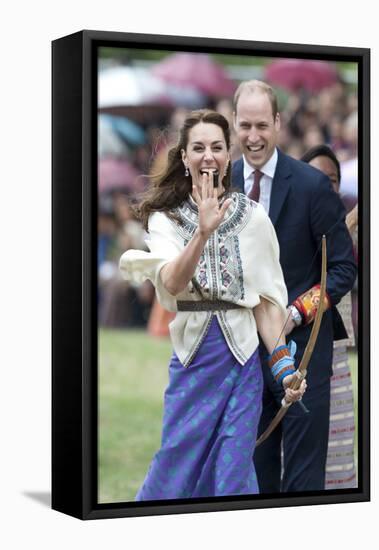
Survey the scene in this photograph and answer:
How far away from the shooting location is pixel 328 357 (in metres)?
9.33

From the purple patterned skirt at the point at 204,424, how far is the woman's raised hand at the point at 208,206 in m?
0.51

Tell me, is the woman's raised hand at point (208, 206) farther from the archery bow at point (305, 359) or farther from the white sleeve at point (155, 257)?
the archery bow at point (305, 359)

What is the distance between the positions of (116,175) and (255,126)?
0.92 m

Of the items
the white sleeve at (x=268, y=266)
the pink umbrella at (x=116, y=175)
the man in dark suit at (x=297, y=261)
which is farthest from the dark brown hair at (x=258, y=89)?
the pink umbrella at (x=116, y=175)

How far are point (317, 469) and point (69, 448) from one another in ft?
5.12

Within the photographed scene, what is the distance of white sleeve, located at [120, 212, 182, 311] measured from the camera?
8.66m

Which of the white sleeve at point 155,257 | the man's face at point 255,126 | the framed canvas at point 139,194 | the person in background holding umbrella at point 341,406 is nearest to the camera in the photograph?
the framed canvas at point 139,194

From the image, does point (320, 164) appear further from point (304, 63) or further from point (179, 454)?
point (179, 454)

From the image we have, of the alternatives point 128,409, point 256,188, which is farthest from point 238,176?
point 128,409

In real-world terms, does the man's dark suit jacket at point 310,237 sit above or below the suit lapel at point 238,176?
below

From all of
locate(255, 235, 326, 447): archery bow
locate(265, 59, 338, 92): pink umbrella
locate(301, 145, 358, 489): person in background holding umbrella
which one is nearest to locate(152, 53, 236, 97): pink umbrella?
locate(265, 59, 338, 92): pink umbrella

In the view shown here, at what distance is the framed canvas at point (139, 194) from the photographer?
8555 mm

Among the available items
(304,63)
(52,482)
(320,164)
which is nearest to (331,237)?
(320,164)

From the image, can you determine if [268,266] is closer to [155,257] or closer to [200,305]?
[200,305]
